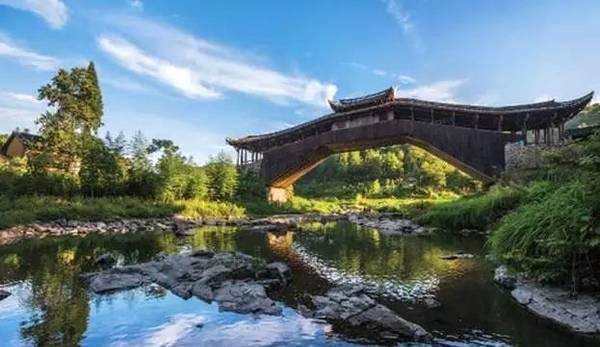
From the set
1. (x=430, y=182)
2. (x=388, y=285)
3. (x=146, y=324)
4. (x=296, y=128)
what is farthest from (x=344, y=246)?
(x=430, y=182)

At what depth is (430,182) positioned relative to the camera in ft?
202

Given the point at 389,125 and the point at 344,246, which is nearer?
the point at 344,246

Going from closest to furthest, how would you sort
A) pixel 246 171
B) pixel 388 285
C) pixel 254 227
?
pixel 388 285 → pixel 254 227 → pixel 246 171

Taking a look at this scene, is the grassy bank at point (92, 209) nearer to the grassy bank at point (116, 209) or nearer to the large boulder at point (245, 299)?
the grassy bank at point (116, 209)

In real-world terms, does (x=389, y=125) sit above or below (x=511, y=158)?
above

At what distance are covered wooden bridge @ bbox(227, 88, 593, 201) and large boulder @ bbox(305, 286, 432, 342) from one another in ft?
81.1

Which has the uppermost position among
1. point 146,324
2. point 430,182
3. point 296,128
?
point 296,128

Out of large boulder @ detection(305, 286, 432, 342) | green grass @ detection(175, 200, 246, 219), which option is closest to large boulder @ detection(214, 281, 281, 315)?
large boulder @ detection(305, 286, 432, 342)

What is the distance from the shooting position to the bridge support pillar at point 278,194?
45344 millimetres

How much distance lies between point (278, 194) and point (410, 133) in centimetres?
1755

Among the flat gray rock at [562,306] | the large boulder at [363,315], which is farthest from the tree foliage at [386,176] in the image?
the large boulder at [363,315]

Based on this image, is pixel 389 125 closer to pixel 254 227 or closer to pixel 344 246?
pixel 254 227

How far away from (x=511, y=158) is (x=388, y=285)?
2252 centimetres

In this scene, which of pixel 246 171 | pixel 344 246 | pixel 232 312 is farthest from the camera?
pixel 246 171
